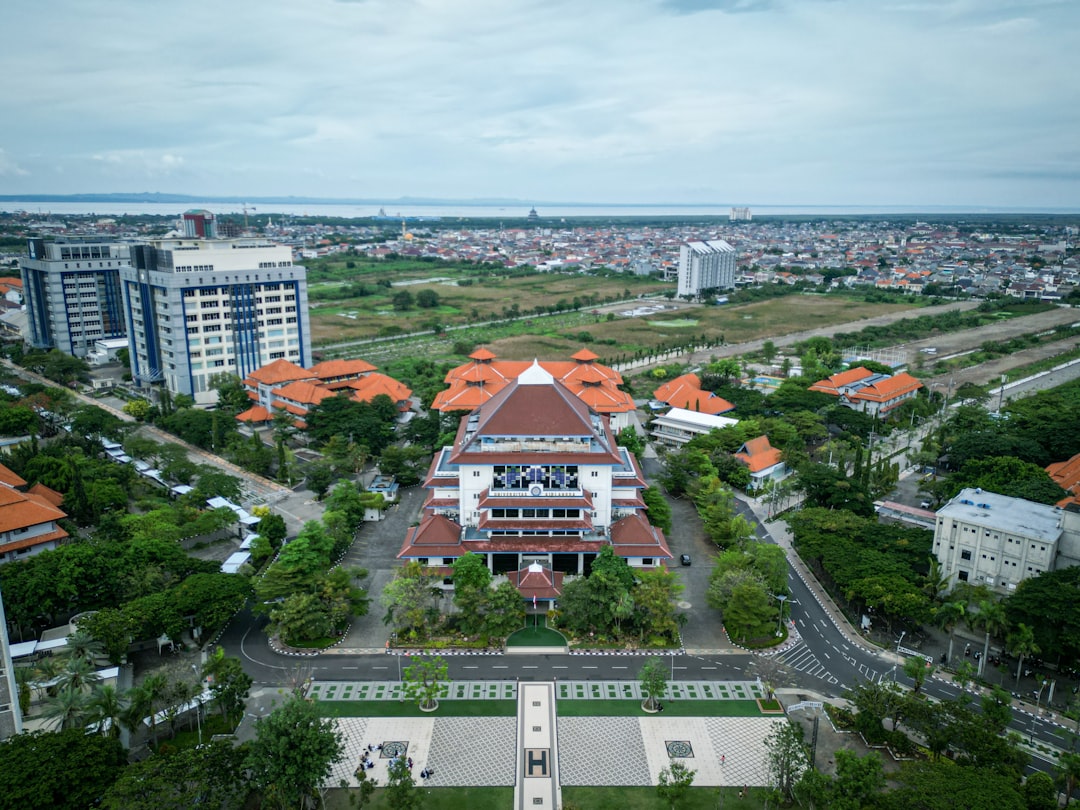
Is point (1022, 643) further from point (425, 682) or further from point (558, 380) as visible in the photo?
point (558, 380)

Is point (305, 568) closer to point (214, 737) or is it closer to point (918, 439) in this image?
point (214, 737)

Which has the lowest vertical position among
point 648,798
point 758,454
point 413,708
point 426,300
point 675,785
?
point 413,708

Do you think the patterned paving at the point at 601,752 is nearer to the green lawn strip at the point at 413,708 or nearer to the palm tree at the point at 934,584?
the green lawn strip at the point at 413,708

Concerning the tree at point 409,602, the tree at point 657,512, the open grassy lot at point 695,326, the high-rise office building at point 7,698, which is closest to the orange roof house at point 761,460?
the tree at point 657,512

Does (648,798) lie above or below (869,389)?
below

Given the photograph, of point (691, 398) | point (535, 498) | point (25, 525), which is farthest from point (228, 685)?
point (691, 398)

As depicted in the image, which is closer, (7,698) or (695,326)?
(7,698)

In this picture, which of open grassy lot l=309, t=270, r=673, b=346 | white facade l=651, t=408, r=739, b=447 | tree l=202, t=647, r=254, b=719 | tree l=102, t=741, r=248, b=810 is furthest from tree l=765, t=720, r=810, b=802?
open grassy lot l=309, t=270, r=673, b=346

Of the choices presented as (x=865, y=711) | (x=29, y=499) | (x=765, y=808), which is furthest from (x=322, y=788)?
(x=29, y=499)
